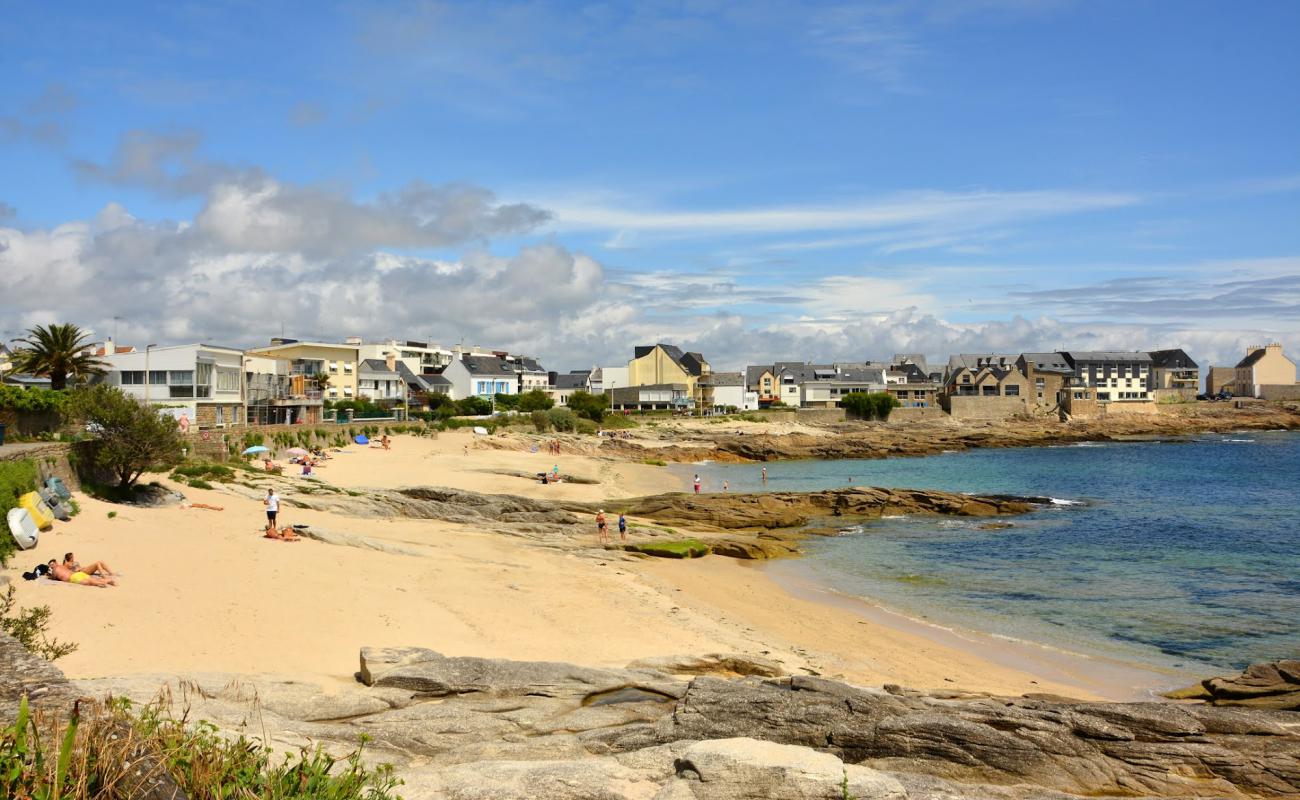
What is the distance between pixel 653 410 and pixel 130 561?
111 metres

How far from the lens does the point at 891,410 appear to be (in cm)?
12038

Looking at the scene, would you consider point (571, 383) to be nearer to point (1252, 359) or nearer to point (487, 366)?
point (487, 366)

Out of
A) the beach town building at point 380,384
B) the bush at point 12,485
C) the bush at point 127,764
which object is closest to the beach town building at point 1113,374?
the beach town building at point 380,384

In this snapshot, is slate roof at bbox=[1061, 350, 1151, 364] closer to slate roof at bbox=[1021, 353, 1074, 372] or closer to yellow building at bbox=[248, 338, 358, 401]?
slate roof at bbox=[1021, 353, 1074, 372]

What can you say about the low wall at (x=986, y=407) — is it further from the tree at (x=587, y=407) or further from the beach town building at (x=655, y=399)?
the tree at (x=587, y=407)

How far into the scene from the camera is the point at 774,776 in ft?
26.8

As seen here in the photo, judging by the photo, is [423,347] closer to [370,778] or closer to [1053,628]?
[1053,628]

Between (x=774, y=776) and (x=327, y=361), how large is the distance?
89198mm

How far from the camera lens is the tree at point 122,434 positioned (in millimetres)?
27156

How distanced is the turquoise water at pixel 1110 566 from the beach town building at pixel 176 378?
101ft

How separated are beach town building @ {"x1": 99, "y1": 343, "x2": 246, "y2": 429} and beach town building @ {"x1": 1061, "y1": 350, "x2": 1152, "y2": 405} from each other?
130332 millimetres

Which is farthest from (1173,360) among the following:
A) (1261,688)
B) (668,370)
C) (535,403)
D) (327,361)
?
(1261,688)

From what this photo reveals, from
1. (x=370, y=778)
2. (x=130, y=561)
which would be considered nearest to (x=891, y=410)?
(x=130, y=561)

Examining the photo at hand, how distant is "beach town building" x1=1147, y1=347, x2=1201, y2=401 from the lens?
149000 mm
